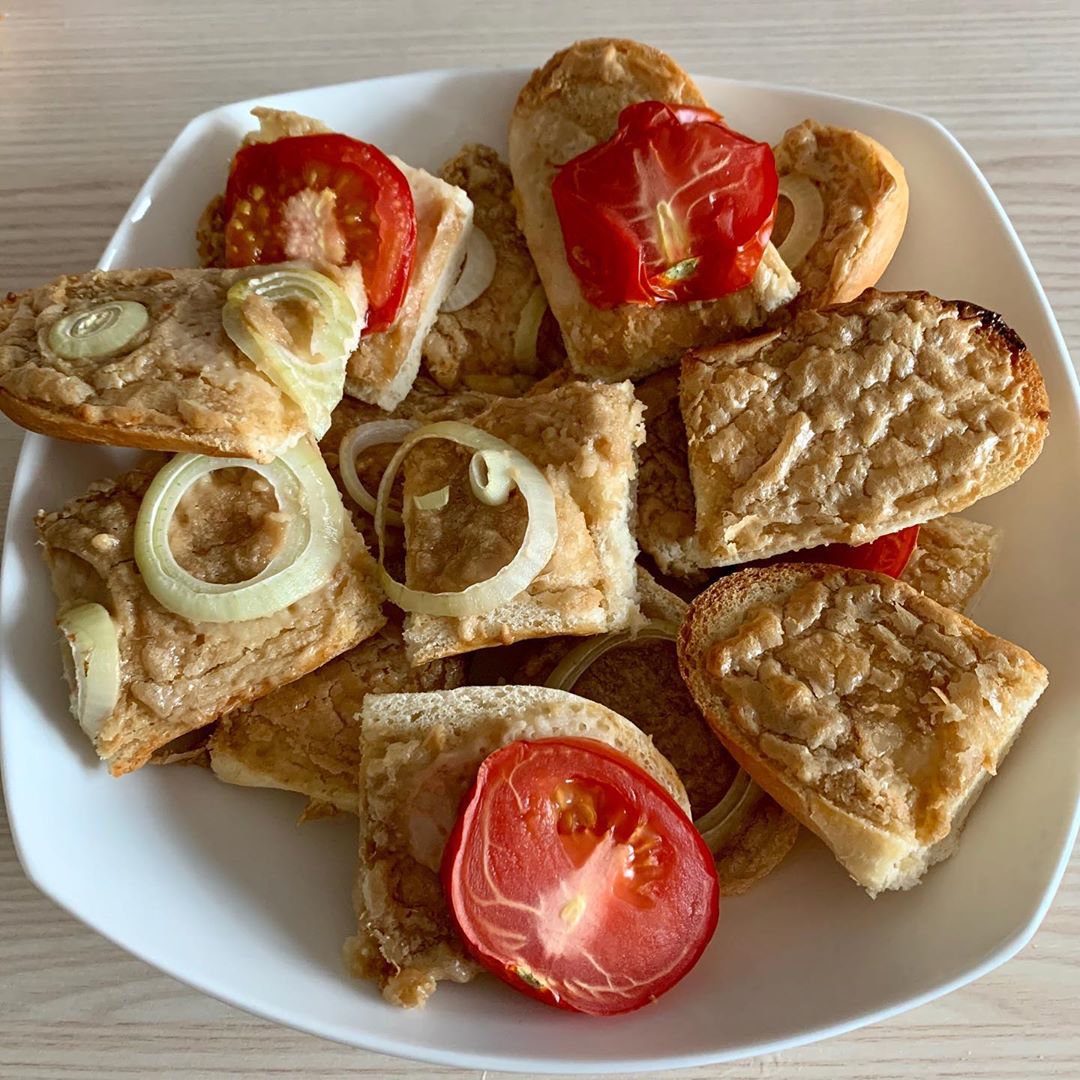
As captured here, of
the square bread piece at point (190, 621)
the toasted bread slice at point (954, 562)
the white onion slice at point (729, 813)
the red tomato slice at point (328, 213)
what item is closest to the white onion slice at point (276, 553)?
the square bread piece at point (190, 621)

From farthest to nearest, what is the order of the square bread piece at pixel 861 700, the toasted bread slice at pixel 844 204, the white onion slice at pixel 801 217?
1. the white onion slice at pixel 801 217
2. the toasted bread slice at pixel 844 204
3. the square bread piece at pixel 861 700

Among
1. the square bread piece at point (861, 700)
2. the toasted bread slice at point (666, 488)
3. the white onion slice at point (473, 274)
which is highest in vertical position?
the white onion slice at point (473, 274)

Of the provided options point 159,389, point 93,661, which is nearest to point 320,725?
point 93,661

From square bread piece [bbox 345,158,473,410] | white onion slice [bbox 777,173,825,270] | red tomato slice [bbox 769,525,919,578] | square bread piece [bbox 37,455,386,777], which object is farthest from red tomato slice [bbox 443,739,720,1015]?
white onion slice [bbox 777,173,825,270]

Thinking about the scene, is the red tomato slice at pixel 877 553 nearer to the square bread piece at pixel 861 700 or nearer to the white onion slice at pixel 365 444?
the square bread piece at pixel 861 700

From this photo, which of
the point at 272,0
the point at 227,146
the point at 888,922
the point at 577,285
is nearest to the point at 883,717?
the point at 888,922

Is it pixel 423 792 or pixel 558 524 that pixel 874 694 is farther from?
pixel 423 792
